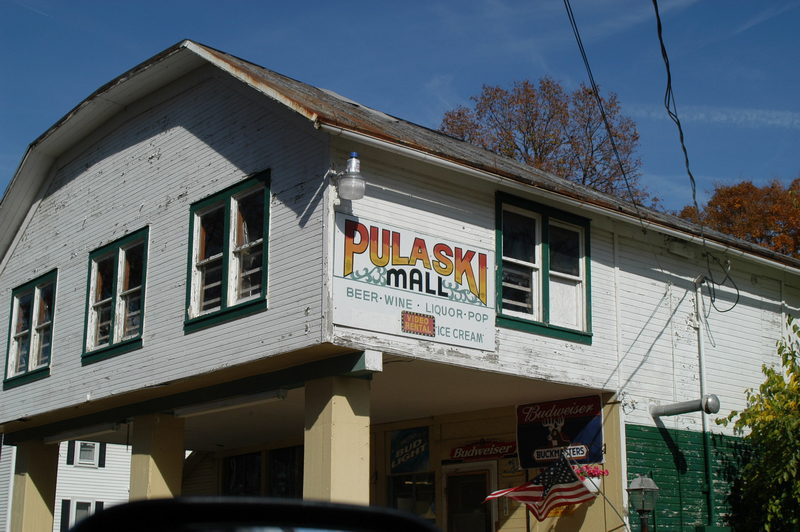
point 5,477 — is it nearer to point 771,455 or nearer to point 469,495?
point 469,495

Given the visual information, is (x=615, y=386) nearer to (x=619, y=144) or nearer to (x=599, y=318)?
(x=599, y=318)

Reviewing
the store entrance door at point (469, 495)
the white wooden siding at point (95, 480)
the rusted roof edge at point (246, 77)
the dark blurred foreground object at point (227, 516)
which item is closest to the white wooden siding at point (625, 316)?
the rusted roof edge at point (246, 77)

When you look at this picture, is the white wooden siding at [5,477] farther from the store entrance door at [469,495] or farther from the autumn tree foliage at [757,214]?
the autumn tree foliage at [757,214]

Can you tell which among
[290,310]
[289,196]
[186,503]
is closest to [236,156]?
[289,196]

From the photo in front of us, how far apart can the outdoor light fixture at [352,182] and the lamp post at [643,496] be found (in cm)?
566

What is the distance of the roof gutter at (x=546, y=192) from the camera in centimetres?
1224

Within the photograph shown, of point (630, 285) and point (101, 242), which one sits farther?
point (101, 242)

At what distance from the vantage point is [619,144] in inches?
1374

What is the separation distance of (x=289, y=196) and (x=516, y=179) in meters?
3.15

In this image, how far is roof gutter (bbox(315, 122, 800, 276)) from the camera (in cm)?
1224

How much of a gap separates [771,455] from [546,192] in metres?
5.67

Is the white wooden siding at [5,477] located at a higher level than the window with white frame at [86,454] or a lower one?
lower

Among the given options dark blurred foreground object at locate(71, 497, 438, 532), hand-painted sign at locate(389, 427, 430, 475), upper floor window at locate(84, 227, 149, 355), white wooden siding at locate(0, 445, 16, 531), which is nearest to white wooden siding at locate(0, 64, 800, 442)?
upper floor window at locate(84, 227, 149, 355)

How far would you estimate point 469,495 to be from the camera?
16.9 metres
